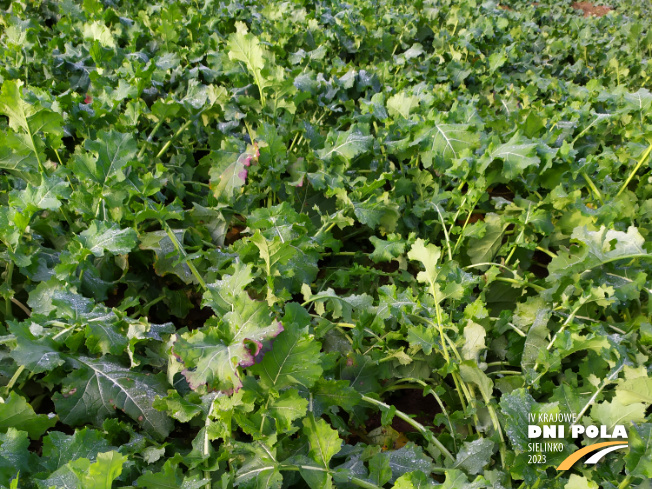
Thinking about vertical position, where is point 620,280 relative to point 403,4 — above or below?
below

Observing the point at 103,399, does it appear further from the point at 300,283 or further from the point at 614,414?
the point at 614,414

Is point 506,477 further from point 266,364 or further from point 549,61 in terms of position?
point 549,61

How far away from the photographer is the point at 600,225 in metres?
2.60

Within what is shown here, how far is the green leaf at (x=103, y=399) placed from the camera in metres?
1.86

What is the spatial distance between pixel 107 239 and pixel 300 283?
3.03 ft

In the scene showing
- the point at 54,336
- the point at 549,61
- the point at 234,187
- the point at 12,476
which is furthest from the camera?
the point at 549,61

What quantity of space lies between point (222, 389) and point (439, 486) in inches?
30.2

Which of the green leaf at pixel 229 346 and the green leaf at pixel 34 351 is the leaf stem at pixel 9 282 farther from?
the green leaf at pixel 229 346

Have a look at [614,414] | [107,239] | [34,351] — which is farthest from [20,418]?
[614,414]

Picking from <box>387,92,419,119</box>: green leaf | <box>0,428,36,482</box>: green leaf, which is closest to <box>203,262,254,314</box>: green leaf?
<box>0,428,36,482</box>: green leaf

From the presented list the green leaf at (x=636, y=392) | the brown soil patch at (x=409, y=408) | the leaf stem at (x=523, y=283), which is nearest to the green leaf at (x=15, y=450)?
the brown soil patch at (x=409, y=408)

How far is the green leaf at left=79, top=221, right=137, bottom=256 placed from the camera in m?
2.14

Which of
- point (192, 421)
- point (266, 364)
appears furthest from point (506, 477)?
point (192, 421)

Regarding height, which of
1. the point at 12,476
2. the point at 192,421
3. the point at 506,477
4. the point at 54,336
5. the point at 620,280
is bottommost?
the point at 506,477
